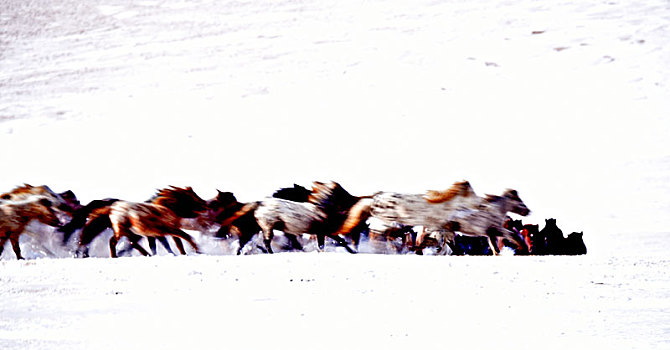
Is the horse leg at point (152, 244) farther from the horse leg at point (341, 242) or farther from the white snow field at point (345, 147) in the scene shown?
the horse leg at point (341, 242)

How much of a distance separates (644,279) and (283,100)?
386 cm

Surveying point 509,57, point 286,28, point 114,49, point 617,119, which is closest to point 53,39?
point 114,49

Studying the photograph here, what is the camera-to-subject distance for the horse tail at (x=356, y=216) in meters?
3.79

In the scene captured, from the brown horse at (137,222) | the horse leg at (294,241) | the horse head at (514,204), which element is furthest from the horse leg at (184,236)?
the horse head at (514,204)

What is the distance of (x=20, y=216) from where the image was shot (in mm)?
3828

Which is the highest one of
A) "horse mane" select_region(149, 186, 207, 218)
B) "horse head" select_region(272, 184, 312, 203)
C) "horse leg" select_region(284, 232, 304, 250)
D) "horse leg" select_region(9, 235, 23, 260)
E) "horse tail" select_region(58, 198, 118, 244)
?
"horse head" select_region(272, 184, 312, 203)

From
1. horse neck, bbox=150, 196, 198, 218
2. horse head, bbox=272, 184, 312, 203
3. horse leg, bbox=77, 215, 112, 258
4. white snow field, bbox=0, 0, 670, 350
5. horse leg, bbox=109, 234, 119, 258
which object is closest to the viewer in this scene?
white snow field, bbox=0, 0, 670, 350

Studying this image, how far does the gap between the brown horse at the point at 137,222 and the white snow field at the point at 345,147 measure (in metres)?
0.10

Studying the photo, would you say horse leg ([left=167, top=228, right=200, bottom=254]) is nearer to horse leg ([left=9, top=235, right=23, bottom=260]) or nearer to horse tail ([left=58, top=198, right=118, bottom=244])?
horse tail ([left=58, top=198, right=118, bottom=244])

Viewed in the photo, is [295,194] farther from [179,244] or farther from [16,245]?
[16,245]

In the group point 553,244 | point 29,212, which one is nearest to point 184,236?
point 29,212

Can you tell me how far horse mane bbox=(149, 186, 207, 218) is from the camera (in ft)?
12.9

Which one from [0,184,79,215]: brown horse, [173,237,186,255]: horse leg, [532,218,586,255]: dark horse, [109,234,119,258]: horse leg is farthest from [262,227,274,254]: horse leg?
[532,218,586,255]: dark horse

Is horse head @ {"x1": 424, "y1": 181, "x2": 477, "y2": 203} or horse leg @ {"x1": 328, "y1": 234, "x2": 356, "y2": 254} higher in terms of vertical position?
horse head @ {"x1": 424, "y1": 181, "x2": 477, "y2": 203}
